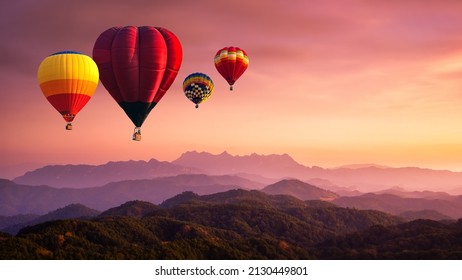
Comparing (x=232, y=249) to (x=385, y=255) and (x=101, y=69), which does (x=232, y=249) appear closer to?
(x=385, y=255)

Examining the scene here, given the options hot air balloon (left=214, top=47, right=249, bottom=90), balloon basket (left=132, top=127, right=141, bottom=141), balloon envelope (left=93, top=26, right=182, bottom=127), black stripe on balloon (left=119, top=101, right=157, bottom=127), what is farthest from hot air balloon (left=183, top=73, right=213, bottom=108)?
balloon basket (left=132, top=127, right=141, bottom=141)

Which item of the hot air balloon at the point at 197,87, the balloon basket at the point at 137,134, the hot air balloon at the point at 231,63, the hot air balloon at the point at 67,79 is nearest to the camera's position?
the hot air balloon at the point at 67,79

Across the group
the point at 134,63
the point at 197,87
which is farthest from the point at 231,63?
the point at 134,63

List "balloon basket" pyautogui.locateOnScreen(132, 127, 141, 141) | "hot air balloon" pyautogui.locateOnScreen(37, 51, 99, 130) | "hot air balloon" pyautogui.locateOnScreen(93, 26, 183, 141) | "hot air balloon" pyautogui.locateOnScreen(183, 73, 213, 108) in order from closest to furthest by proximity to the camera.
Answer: "hot air balloon" pyautogui.locateOnScreen(37, 51, 99, 130) → "balloon basket" pyautogui.locateOnScreen(132, 127, 141, 141) → "hot air balloon" pyautogui.locateOnScreen(93, 26, 183, 141) → "hot air balloon" pyautogui.locateOnScreen(183, 73, 213, 108)

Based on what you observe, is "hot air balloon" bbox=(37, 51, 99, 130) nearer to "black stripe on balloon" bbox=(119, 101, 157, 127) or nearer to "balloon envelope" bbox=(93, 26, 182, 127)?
"balloon envelope" bbox=(93, 26, 182, 127)

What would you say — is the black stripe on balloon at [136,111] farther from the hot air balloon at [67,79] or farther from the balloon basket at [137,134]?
the hot air balloon at [67,79]

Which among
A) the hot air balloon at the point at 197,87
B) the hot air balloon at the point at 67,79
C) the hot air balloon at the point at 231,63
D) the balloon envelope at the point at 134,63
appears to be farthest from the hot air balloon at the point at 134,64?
the hot air balloon at the point at 231,63

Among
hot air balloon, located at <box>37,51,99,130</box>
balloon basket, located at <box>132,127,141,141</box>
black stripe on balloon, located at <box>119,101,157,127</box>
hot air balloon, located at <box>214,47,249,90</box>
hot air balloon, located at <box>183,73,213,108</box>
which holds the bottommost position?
balloon basket, located at <box>132,127,141,141</box>
